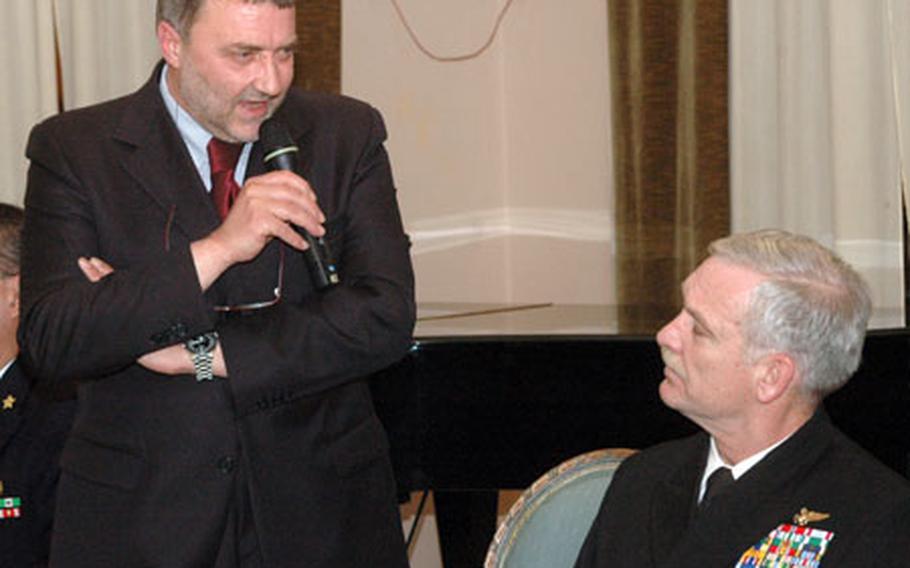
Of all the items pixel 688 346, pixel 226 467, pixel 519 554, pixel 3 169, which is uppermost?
pixel 3 169


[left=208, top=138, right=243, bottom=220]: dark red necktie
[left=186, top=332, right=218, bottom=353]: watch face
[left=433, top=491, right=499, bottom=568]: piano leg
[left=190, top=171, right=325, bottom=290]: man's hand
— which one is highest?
[left=208, top=138, right=243, bottom=220]: dark red necktie

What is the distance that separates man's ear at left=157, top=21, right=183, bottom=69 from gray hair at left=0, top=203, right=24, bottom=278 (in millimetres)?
850

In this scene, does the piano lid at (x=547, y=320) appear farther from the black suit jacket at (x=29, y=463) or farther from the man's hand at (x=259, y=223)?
the man's hand at (x=259, y=223)

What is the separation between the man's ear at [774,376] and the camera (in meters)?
2.57

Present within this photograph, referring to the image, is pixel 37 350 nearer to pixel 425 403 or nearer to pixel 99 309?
pixel 99 309

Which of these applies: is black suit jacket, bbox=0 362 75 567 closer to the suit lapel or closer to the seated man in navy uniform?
the seated man in navy uniform

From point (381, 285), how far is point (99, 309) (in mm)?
482

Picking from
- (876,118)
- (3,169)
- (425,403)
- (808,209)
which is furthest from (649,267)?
(3,169)

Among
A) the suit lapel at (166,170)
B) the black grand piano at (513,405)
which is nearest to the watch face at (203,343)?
the suit lapel at (166,170)

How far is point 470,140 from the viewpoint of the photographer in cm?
629

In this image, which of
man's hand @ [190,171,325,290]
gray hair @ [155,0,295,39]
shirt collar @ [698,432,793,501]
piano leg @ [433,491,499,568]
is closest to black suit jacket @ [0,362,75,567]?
man's hand @ [190,171,325,290]

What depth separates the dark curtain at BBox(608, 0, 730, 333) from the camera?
18.1ft

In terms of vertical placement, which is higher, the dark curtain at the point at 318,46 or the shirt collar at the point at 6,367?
the dark curtain at the point at 318,46

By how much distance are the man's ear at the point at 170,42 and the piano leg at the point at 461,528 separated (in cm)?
218
